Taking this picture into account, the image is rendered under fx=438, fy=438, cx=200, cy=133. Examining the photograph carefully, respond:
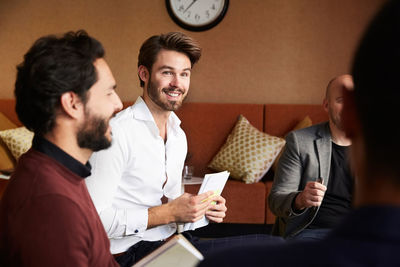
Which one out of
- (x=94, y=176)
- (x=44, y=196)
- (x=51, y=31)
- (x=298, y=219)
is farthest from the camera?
(x=51, y=31)

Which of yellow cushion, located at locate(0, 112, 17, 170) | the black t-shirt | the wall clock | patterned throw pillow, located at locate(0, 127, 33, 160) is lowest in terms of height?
yellow cushion, located at locate(0, 112, 17, 170)

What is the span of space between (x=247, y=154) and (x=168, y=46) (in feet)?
5.65

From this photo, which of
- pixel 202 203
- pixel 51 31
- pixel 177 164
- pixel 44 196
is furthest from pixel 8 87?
pixel 44 196

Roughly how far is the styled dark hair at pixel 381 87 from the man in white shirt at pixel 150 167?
1218mm

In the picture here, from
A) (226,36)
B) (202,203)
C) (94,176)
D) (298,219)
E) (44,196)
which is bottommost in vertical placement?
(298,219)

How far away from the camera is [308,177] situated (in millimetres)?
2094

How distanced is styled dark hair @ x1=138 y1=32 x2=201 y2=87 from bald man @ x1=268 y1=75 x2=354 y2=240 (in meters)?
0.64

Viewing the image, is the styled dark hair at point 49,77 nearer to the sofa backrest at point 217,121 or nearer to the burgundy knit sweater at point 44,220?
the burgundy knit sweater at point 44,220

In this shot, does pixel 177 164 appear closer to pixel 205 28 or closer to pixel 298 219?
pixel 298 219

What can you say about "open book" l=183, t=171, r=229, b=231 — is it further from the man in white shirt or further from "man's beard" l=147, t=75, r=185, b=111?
"man's beard" l=147, t=75, r=185, b=111

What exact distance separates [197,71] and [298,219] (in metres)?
2.53

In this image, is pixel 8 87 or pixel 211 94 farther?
pixel 8 87

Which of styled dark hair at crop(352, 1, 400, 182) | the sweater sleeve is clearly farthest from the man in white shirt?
styled dark hair at crop(352, 1, 400, 182)

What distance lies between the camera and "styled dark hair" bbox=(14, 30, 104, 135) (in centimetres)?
116
